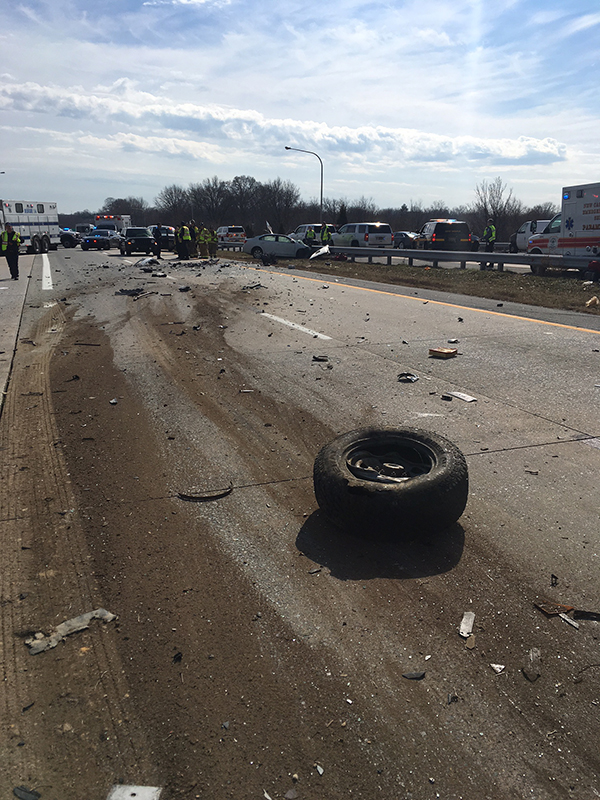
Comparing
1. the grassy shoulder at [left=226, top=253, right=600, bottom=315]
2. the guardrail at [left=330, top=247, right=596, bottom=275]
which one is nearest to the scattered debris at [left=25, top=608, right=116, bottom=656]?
the grassy shoulder at [left=226, top=253, right=600, bottom=315]

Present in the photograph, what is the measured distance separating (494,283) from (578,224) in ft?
17.7

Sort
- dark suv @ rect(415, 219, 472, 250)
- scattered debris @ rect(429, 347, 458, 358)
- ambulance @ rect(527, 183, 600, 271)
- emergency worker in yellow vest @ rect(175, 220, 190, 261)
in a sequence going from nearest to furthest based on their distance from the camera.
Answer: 1. scattered debris @ rect(429, 347, 458, 358)
2. ambulance @ rect(527, 183, 600, 271)
3. emergency worker in yellow vest @ rect(175, 220, 190, 261)
4. dark suv @ rect(415, 219, 472, 250)

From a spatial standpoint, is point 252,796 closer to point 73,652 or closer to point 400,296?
point 73,652

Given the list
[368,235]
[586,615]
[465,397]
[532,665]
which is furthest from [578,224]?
[532,665]

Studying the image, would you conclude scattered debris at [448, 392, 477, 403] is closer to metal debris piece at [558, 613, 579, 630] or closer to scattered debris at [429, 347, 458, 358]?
scattered debris at [429, 347, 458, 358]

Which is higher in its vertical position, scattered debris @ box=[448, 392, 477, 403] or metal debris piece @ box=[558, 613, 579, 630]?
scattered debris @ box=[448, 392, 477, 403]

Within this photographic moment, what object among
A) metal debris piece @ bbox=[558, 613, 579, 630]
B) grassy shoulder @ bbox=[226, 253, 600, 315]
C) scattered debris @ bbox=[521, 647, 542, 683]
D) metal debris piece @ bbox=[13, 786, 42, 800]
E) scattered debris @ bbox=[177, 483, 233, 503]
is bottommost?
metal debris piece @ bbox=[13, 786, 42, 800]

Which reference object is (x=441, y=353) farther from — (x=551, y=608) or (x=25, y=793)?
(x=25, y=793)

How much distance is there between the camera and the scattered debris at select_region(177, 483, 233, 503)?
4227mm

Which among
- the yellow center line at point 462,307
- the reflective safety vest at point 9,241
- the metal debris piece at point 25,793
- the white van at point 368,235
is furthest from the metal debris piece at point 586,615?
the white van at point 368,235

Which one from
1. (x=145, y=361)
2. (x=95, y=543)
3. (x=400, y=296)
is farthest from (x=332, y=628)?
(x=400, y=296)

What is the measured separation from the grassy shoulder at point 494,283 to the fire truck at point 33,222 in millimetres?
29343

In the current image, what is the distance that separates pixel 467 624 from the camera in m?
2.89

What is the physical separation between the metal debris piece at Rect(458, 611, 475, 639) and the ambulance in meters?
20.4
